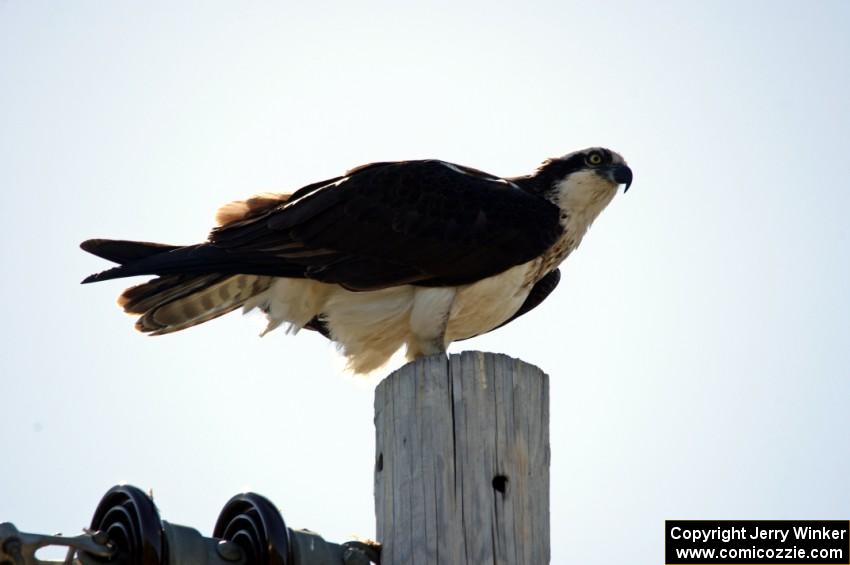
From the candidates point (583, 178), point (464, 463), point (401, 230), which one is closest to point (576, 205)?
point (583, 178)

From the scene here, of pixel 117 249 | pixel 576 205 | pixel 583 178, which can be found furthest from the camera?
pixel 583 178

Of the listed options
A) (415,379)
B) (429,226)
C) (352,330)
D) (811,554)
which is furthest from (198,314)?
(811,554)

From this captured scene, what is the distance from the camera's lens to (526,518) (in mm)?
4238

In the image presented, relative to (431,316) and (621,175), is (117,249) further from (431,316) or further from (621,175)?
(621,175)

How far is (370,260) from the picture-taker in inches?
273

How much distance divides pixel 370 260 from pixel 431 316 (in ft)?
1.57

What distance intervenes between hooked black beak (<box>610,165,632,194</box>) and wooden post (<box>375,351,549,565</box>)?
11.6ft

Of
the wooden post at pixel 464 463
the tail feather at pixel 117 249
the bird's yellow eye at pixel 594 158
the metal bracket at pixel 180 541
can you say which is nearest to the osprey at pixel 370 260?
the tail feather at pixel 117 249

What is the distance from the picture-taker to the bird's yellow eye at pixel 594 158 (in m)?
7.86

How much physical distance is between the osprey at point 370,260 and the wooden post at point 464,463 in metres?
2.44

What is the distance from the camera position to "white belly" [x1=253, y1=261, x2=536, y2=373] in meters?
6.91

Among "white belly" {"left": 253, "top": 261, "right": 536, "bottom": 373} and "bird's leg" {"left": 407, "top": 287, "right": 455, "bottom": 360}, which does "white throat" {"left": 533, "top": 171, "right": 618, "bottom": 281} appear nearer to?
"white belly" {"left": 253, "top": 261, "right": 536, "bottom": 373}

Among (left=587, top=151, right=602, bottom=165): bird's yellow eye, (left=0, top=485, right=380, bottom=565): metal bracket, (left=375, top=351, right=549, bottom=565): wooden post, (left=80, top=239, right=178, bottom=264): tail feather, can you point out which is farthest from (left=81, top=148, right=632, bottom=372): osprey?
(left=0, top=485, right=380, bottom=565): metal bracket

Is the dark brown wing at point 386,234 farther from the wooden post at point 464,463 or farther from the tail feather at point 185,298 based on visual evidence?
the wooden post at point 464,463
